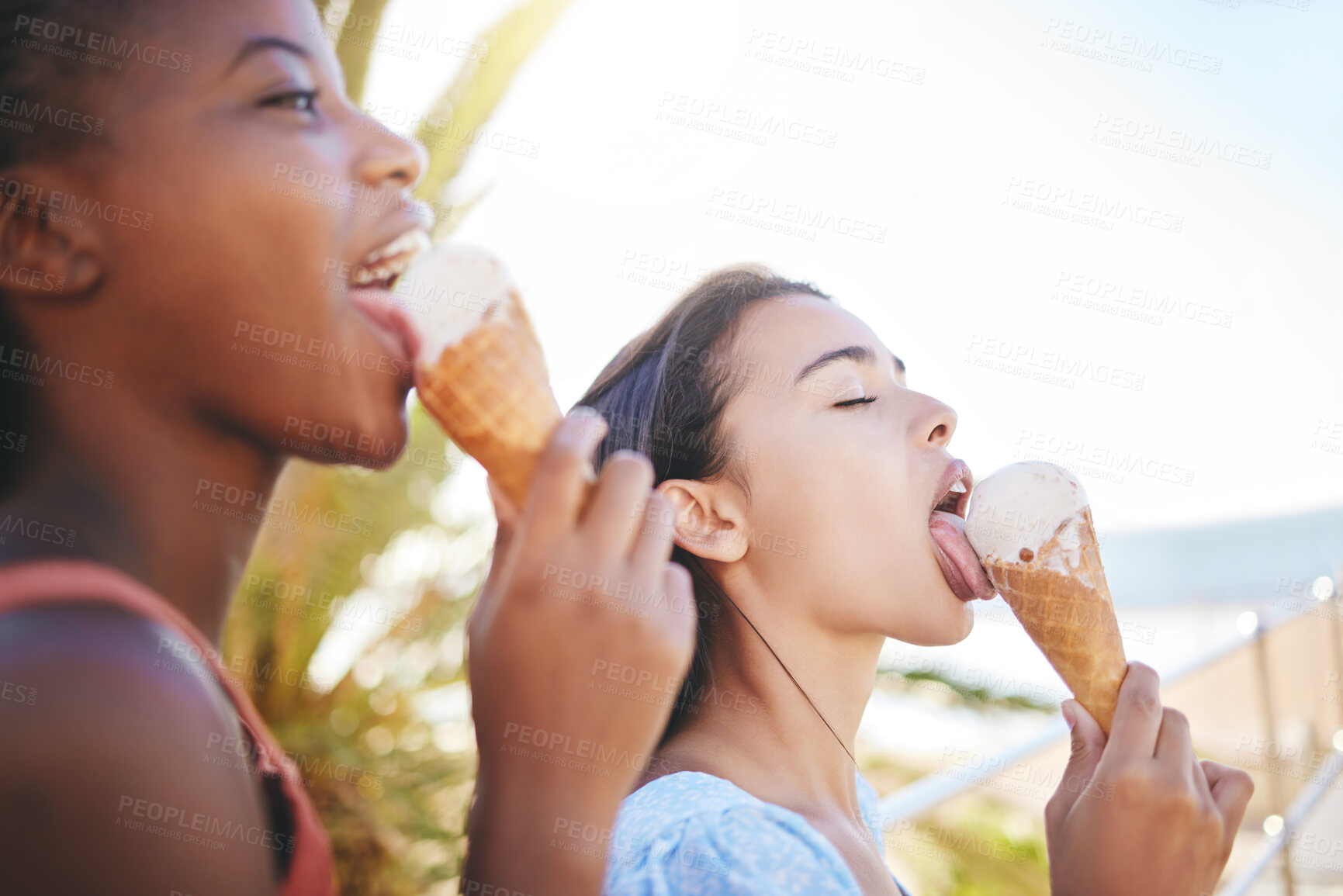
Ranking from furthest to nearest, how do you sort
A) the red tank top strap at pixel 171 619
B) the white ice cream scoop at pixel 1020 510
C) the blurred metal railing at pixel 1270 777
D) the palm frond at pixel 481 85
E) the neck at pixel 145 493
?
the palm frond at pixel 481 85 → the blurred metal railing at pixel 1270 777 → the white ice cream scoop at pixel 1020 510 → the neck at pixel 145 493 → the red tank top strap at pixel 171 619

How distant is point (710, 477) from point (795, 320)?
44 centimetres

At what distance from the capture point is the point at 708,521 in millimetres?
2113

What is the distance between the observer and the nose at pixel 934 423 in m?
2.03

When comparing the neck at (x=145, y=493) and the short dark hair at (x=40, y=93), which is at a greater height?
the short dark hair at (x=40, y=93)

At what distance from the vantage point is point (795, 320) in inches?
87.0

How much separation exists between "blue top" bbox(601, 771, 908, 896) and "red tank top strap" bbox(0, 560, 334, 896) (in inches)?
23.1

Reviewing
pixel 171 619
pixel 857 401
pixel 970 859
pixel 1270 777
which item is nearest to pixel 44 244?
pixel 171 619

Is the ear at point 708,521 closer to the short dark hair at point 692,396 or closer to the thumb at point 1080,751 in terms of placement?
the short dark hair at point 692,396

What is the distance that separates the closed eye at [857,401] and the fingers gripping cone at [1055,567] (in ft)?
1.01

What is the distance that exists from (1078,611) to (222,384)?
1.78 m

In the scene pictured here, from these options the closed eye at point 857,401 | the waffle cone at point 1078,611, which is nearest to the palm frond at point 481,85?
the closed eye at point 857,401

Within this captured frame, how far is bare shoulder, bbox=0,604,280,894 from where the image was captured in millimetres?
762

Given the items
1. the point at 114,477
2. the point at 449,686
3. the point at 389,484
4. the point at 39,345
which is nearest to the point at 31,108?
the point at 39,345

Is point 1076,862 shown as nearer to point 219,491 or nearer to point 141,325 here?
point 219,491
